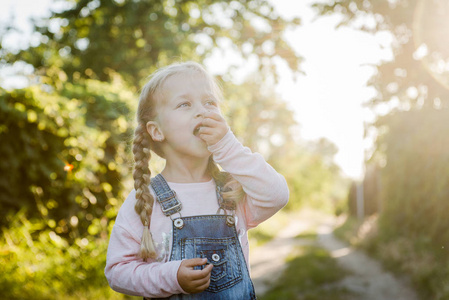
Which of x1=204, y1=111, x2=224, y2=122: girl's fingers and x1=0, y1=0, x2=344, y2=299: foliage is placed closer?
x1=204, y1=111, x2=224, y2=122: girl's fingers

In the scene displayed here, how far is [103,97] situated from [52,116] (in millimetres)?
1053

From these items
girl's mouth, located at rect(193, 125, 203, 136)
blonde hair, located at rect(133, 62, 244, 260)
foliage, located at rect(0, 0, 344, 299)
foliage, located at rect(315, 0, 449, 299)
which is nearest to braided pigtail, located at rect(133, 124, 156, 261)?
blonde hair, located at rect(133, 62, 244, 260)

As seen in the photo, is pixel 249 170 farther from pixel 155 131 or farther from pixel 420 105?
pixel 420 105

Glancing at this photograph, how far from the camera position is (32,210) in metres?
5.20

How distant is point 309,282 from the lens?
666 cm

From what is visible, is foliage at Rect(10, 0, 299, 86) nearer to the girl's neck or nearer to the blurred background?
the blurred background

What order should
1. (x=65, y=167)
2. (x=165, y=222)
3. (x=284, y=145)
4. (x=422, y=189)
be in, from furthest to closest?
1. (x=284, y=145)
2. (x=422, y=189)
3. (x=65, y=167)
4. (x=165, y=222)

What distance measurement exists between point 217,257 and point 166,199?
13.2 inches

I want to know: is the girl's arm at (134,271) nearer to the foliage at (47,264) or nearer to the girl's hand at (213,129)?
the girl's hand at (213,129)

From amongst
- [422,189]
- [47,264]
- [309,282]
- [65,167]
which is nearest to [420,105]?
[422,189]

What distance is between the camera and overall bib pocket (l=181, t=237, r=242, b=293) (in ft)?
5.59

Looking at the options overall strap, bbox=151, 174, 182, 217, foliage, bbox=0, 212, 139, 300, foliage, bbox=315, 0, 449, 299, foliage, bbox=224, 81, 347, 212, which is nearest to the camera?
overall strap, bbox=151, 174, 182, 217

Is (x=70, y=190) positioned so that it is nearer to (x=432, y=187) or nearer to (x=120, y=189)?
(x=120, y=189)

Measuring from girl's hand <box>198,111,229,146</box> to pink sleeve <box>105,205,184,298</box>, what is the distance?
1.67 feet
